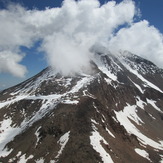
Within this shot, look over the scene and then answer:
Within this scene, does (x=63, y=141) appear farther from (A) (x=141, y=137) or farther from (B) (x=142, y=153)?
(A) (x=141, y=137)

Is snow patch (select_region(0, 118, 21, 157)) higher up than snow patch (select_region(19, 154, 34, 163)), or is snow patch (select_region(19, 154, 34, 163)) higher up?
snow patch (select_region(0, 118, 21, 157))

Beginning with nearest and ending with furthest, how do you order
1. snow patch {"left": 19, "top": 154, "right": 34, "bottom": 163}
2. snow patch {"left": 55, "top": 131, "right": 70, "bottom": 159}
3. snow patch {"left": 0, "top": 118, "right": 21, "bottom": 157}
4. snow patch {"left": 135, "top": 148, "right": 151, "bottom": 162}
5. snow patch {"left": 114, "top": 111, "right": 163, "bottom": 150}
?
snow patch {"left": 55, "top": 131, "right": 70, "bottom": 159}, snow patch {"left": 19, "top": 154, "right": 34, "bottom": 163}, snow patch {"left": 135, "top": 148, "right": 151, "bottom": 162}, snow patch {"left": 0, "top": 118, "right": 21, "bottom": 157}, snow patch {"left": 114, "top": 111, "right": 163, "bottom": 150}

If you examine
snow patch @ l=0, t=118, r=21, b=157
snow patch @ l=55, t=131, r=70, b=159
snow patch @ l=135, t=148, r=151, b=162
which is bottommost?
snow patch @ l=135, t=148, r=151, b=162

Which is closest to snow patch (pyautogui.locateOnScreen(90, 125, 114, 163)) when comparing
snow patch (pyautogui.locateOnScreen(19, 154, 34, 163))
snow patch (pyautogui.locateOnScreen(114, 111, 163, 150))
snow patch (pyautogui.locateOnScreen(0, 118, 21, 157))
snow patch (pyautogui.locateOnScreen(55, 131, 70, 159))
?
snow patch (pyautogui.locateOnScreen(55, 131, 70, 159))

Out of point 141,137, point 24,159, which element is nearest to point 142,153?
point 141,137

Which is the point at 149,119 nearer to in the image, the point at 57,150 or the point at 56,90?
the point at 56,90

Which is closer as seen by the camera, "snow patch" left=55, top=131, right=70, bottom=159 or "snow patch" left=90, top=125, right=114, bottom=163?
"snow patch" left=90, top=125, right=114, bottom=163

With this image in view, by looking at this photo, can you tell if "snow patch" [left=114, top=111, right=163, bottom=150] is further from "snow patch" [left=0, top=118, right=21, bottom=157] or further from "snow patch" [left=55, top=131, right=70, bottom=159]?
"snow patch" [left=0, top=118, right=21, bottom=157]

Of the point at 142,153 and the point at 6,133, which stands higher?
the point at 6,133

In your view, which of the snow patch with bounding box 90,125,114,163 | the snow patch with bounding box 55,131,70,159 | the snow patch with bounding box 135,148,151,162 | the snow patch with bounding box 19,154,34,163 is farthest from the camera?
the snow patch with bounding box 135,148,151,162

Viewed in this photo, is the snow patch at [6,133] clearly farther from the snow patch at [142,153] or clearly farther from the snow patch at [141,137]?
the snow patch at [141,137]

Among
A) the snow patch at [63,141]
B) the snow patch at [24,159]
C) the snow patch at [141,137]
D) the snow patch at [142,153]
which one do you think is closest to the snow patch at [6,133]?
the snow patch at [24,159]
